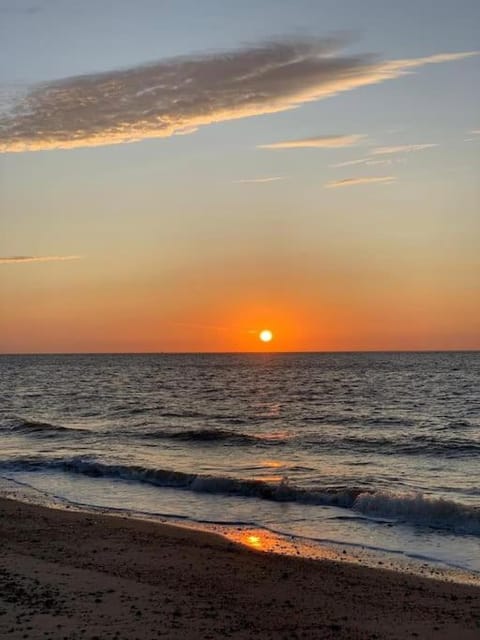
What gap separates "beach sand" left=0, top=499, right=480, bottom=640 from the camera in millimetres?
7887

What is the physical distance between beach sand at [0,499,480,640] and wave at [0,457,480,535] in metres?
4.17

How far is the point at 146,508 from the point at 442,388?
49.6m

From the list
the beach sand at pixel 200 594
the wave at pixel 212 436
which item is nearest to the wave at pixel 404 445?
the wave at pixel 212 436

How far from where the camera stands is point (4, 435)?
30547 mm

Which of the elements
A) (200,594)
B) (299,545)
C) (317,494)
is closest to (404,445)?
(317,494)

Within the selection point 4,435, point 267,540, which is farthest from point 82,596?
point 4,435

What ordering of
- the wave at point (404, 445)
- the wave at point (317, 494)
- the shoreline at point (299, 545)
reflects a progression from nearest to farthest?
the shoreline at point (299, 545), the wave at point (317, 494), the wave at point (404, 445)

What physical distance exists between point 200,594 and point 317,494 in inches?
312

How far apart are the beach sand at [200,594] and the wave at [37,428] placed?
1899 cm

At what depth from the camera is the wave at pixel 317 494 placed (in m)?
14.5

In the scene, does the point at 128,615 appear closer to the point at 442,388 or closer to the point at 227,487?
the point at 227,487

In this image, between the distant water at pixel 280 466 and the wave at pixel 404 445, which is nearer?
the distant water at pixel 280 466

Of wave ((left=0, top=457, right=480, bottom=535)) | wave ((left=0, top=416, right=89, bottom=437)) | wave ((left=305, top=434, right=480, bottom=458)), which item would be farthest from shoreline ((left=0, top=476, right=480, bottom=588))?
wave ((left=0, top=416, right=89, bottom=437))

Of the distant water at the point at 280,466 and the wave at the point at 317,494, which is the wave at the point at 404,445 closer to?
the distant water at the point at 280,466
